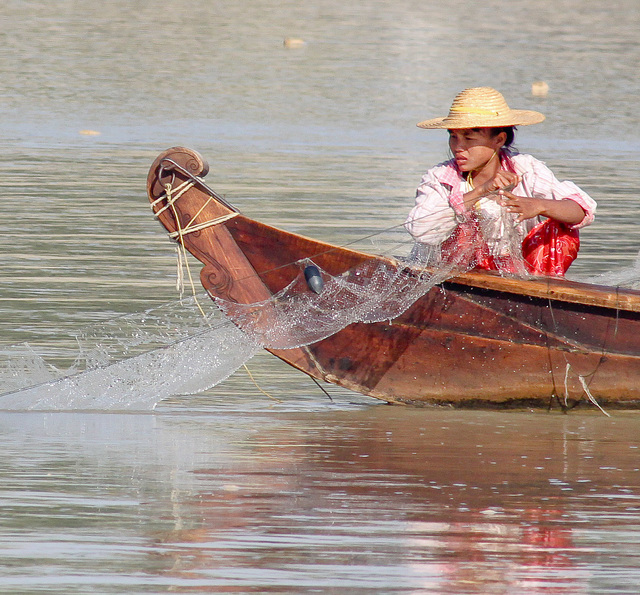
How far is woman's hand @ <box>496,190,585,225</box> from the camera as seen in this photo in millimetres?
6375

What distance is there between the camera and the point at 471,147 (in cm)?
653

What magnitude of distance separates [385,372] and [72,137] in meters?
10.4

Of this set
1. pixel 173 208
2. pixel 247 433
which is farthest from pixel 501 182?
pixel 247 433

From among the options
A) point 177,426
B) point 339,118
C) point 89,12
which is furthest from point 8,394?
point 89,12

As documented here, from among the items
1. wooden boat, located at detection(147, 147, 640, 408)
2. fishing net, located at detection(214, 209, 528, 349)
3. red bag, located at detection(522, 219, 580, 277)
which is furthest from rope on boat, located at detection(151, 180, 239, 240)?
red bag, located at detection(522, 219, 580, 277)

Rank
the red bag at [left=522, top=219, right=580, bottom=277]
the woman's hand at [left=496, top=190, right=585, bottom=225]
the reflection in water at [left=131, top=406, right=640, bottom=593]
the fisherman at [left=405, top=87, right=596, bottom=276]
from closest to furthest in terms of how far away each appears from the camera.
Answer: the reflection in water at [left=131, top=406, right=640, bottom=593] < the woman's hand at [left=496, top=190, right=585, bottom=225] < the fisherman at [left=405, top=87, right=596, bottom=276] < the red bag at [left=522, top=219, right=580, bottom=277]

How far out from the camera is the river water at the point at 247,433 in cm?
452

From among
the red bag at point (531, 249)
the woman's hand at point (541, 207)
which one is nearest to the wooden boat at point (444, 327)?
the red bag at point (531, 249)

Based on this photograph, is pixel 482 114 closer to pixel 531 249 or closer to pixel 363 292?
pixel 531 249

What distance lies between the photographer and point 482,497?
527cm

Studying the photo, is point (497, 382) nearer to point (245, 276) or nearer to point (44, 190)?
point (245, 276)

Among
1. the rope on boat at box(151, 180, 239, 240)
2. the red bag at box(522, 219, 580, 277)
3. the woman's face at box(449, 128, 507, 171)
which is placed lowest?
the red bag at box(522, 219, 580, 277)

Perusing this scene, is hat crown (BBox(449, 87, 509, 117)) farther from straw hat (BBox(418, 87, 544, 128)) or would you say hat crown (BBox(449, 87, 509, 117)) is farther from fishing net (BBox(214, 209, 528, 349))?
fishing net (BBox(214, 209, 528, 349))

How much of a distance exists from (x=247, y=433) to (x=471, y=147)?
1.50m
